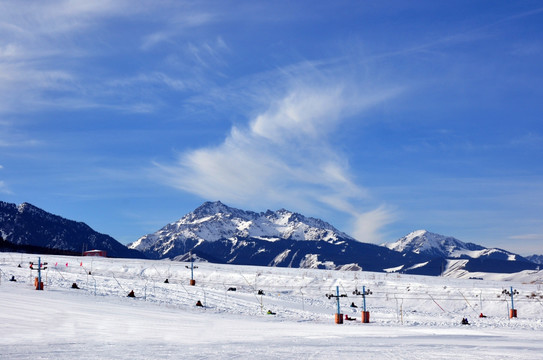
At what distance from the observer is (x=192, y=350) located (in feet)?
71.5

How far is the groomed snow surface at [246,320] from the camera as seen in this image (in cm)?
2208

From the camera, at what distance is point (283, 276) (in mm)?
79250

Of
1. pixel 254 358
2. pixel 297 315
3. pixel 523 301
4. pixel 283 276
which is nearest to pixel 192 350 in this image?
pixel 254 358

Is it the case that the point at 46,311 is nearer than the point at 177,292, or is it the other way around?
the point at 46,311

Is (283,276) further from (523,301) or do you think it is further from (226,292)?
(523,301)

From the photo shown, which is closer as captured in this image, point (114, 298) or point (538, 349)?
point (538, 349)

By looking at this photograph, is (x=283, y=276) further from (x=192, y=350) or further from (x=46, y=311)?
(x=192, y=350)

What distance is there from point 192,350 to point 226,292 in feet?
125

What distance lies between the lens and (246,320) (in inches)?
1560

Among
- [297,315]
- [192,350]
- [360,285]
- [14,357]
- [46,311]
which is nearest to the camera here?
[14,357]

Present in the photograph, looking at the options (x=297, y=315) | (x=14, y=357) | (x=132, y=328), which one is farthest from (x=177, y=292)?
(x=14, y=357)

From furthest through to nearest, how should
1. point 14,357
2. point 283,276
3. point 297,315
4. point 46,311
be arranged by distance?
point 283,276 → point 297,315 → point 46,311 → point 14,357

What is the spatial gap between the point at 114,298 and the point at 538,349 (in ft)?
114

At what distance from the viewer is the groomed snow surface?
72.4 feet
